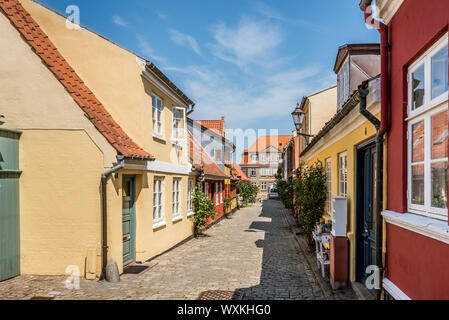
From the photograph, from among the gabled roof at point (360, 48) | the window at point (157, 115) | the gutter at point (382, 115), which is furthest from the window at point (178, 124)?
the gutter at point (382, 115)

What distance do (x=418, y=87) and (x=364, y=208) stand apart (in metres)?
3.20

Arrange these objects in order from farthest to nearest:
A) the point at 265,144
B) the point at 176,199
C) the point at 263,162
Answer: the point at 265,144
the point at 263,162
the point at 176,199

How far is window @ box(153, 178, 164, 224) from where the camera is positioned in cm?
968

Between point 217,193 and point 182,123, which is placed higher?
point 182,123

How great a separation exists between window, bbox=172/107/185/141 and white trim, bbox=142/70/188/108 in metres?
0.29

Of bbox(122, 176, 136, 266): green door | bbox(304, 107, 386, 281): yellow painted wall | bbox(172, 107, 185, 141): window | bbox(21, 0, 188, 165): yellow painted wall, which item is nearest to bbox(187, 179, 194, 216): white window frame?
bbox(172, 107, 185, 141): window

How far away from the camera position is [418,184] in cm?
353

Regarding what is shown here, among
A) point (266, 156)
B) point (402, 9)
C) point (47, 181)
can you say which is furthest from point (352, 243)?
point (266, 156)

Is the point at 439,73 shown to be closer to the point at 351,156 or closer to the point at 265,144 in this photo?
the point at 351,156

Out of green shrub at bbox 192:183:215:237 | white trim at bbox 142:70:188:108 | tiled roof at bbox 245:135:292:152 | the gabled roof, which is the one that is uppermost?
tiled roof at bbox 245:135:292:152

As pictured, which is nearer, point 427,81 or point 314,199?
Answer: point 427,81

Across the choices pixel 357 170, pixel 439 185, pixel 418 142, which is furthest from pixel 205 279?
pixel 439 185

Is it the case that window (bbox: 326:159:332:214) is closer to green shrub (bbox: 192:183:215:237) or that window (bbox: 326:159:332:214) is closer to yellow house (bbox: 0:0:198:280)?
yellow house (bbox: 0:0:198:280)

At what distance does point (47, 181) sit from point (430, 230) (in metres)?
7.27
